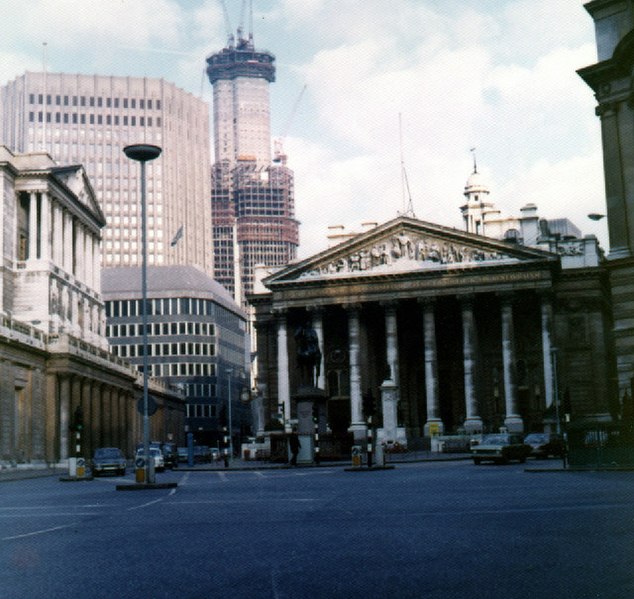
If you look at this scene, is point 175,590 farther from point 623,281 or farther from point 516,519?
point 623,281

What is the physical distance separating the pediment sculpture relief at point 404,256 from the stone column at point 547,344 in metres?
5.68

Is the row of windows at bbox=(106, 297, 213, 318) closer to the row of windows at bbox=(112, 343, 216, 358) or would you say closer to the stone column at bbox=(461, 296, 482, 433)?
the row of windows at bbox=(112, 343, 216, 358)

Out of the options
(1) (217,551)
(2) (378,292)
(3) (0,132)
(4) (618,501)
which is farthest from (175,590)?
(3) (0,132)

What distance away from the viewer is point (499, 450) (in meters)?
47.8

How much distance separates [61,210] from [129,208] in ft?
295

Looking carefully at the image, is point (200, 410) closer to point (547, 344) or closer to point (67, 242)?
point (67, 242)

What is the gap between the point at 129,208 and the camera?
581 ft

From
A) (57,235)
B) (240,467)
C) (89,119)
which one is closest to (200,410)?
(89,119)

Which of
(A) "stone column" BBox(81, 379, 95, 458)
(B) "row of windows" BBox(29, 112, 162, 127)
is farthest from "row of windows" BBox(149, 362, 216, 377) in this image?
(A) "stone column" BBox(81, 379, 95, 458)

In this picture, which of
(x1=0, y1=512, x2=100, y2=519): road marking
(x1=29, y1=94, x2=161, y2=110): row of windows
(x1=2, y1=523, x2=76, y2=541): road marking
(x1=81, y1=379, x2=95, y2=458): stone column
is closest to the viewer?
(x1=2, y1=523, x2=76, y2=541): road marking

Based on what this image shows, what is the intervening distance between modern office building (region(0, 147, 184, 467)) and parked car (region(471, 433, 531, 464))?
24737 mm

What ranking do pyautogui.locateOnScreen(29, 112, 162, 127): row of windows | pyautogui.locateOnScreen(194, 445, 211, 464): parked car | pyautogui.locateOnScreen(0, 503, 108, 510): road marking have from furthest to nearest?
pyautogui.locateOnScreen(29, 112, 162, 127): row of windows → pyautogui.locateOnScreen(194, 445, 211, 464): parked car → pyautogui.locateOnScreen(0, 503, 108, 510): road marking

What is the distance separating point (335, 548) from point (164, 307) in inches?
5042

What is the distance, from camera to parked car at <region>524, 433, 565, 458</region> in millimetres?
55875
